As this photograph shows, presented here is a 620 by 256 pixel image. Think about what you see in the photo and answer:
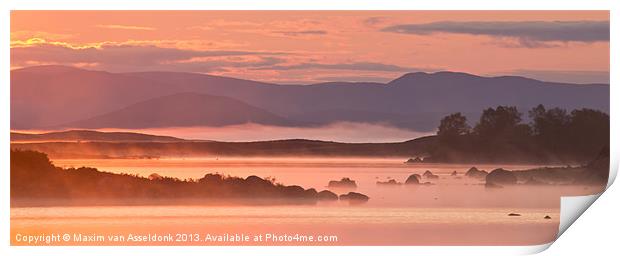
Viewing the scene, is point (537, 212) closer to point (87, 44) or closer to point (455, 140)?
point (455, 140)

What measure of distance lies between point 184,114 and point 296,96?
0.45 meters

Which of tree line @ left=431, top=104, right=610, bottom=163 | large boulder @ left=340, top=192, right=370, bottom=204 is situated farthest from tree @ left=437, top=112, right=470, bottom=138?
large boulder @ left=340, top=192, right=370, bottom=204

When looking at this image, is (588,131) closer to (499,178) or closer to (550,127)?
(550,127)

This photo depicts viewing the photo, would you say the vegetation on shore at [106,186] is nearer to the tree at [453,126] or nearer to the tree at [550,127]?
the tree at [453,126]

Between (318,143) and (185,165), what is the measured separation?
53 cm

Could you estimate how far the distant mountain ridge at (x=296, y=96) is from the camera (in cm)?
1264

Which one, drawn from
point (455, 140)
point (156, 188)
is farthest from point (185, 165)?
point (455, 140)

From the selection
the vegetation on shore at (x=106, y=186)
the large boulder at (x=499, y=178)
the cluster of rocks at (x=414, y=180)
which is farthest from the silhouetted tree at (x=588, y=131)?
the vegetation on shore at (x=106, y=186)

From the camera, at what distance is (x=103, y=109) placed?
12.7 metres

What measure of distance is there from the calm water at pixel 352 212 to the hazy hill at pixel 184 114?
0.15m

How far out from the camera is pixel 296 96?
12672 mm

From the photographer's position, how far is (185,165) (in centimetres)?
1265

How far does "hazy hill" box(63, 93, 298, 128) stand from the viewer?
12656 mm
